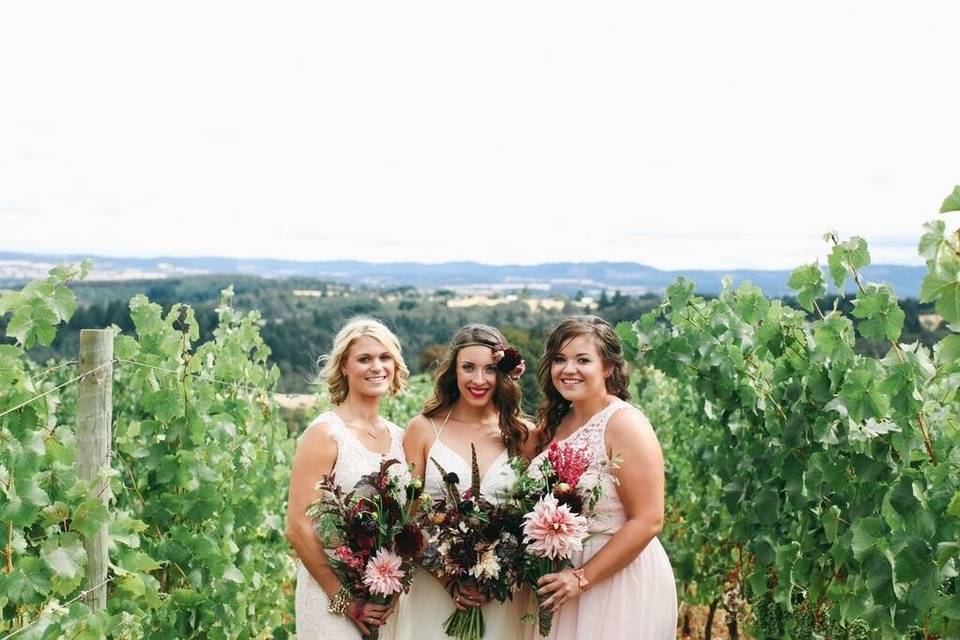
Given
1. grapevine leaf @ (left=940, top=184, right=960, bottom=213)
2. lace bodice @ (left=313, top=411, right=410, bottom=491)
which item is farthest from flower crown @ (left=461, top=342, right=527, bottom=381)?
grapevine leaf @ (left=940, top=184, right=960, bottom=213)

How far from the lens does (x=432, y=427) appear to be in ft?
14.7

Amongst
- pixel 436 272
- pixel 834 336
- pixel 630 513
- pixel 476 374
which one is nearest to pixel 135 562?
pixel 476 374

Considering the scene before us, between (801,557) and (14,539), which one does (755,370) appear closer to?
(801,557)

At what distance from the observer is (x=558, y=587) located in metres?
3.88

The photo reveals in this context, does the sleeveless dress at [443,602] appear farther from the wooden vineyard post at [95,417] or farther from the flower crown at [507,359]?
the wooden vineyard post at [95,417]

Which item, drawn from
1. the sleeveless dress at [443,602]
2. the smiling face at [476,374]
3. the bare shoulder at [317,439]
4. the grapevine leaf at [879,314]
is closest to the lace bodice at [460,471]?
the sleeveless dress at [443,602]

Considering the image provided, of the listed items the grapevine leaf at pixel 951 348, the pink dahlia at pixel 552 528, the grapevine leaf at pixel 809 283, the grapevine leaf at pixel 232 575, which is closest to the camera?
the grapevine leaf at pixel 951 348

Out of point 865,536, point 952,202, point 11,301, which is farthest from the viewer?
point 865,536

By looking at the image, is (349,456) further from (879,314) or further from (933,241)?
(933,241)

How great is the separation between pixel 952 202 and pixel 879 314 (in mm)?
1142

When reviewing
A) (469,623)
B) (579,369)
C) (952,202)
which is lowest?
(469,623)

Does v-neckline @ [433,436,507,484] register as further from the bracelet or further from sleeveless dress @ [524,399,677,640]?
the bracelet

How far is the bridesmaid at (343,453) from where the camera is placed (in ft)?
13.3

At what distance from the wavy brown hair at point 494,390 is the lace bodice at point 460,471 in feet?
0.34
